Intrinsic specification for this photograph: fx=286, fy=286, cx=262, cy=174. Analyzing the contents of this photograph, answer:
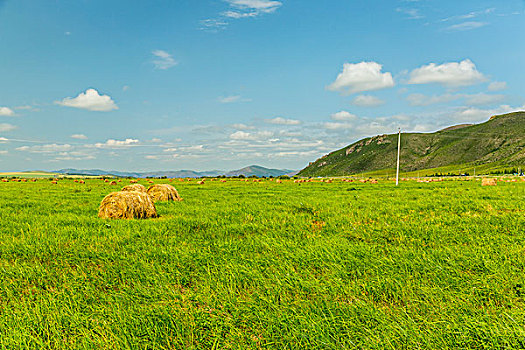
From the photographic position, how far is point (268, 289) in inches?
161

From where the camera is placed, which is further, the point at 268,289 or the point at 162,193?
the point at 162,193

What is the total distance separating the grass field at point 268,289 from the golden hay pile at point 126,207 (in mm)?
2984

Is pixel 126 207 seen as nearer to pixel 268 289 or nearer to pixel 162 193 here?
pixel 162 193

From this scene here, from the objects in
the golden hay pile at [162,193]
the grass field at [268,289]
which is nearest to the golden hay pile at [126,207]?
the grass field at [268,289]

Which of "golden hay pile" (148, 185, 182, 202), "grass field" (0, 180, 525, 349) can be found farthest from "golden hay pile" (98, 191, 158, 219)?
"golden hay pile" (148, 185, 182, 202)

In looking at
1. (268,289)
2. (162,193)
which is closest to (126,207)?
(162,193)

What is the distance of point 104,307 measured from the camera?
3.81 meters

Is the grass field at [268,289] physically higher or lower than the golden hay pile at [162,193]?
lower

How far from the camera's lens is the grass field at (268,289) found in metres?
3.03

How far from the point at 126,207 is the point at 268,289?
8476 millimetres

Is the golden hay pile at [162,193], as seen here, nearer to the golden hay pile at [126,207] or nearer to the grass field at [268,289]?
the golden hay pile at [126,207]

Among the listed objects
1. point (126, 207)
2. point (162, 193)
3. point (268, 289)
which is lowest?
point (268, 289)

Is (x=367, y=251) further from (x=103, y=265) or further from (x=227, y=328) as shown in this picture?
(x=103, y=265)

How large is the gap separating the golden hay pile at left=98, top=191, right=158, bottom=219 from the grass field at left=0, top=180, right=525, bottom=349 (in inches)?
117
